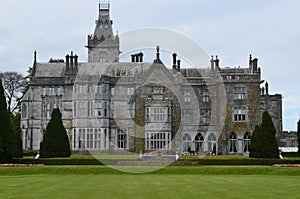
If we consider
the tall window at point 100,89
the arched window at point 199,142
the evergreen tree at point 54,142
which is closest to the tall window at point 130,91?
the tall window at point 100,89

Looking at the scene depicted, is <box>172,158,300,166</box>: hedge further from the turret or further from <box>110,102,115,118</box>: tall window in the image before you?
the turret

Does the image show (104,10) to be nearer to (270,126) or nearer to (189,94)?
(189,94)

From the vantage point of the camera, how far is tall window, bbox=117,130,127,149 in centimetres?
5003

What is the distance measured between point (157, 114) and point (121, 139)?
13.6ft

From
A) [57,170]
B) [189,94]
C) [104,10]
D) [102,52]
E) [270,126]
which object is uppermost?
[104,10]

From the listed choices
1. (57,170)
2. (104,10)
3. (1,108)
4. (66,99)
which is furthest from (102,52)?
(57,170)

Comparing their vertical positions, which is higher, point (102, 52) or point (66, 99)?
point (102, 52)

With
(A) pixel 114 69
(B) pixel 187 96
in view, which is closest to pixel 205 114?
(B) pixel 187 96

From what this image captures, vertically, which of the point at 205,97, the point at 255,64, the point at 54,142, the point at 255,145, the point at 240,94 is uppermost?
the point at 255,64

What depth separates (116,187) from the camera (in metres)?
19.4

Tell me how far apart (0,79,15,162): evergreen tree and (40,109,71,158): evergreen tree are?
8.57ft

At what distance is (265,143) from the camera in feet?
127

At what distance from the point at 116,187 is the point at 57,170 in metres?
11.1

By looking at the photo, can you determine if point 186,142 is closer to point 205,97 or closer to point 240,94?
point 205,97
